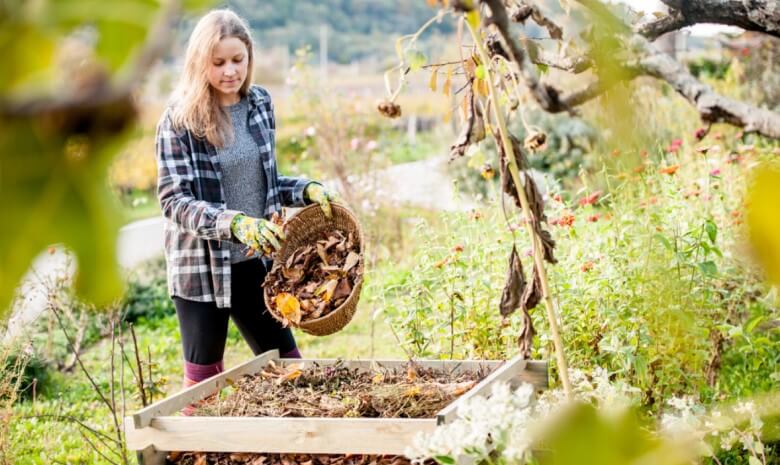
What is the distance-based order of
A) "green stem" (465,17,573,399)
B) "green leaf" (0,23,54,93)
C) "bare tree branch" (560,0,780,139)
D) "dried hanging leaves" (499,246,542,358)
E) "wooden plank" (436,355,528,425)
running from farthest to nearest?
"wooden plank" (436,355,528,425), "dried hanging leaves" (499,246,542,358), "green stem" (465,17,573,399), "bare tree branch" (560,0,780,139), "green leaf" (0,23,54,93)

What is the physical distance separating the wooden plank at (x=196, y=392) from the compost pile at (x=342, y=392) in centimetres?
4

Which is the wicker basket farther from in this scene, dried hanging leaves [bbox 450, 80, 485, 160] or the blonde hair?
dried hanging leaves [bbox 450, 80, 485, 160]

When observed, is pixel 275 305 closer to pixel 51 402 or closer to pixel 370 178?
pixel 51 402

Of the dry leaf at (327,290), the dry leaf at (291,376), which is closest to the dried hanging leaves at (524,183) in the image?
the dry leaf at (327,290)

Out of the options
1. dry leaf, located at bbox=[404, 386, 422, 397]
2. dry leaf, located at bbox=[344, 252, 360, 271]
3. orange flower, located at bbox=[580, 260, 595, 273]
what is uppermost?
dry leaf, located at bbox=[344, 252, 360, 271]

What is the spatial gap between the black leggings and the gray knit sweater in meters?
0.08

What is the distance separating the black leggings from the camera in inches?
121

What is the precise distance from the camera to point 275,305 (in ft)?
9.26

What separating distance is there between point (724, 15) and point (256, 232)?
1722 millimetres

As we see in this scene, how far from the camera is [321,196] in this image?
120 inches

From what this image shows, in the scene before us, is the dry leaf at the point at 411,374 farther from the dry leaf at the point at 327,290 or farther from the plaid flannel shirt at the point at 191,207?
the plaid flannel shirt at the point at 191,207

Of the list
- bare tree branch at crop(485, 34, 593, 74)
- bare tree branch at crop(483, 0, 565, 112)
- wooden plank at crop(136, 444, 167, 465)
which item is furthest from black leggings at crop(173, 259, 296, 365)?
bare tree branch at crop(483, 0, 565, 112)

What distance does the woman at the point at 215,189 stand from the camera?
9.84 ft

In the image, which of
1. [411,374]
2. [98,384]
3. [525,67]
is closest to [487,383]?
[411,374]
